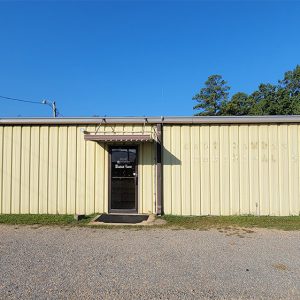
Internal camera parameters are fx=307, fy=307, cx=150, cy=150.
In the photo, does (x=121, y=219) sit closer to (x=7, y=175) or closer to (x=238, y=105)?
(x=7, y=175)

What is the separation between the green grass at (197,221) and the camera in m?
7.90

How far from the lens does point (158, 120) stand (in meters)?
9.52

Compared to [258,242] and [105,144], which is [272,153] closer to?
[258,242]

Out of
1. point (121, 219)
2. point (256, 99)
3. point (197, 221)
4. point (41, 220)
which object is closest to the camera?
point (197, 221)

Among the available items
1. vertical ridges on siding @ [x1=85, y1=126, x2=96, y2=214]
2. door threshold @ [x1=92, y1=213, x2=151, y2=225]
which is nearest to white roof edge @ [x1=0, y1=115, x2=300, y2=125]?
vertical ridges on siding @ [x1=85, y1=126, x2=96, y2=214]

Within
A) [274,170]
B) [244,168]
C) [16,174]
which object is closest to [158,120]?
[244,168]

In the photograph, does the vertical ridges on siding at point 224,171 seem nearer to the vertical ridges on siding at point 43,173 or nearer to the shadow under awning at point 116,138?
the shadow under awning at point 116,138

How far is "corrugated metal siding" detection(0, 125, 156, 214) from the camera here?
966 centimetres

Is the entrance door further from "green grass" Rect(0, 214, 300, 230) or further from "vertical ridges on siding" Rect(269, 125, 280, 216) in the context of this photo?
"vertical ridges on siding" Rect(269, 125, 280, 216)

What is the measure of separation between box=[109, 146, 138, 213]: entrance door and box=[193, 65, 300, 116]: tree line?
33706 millimetres

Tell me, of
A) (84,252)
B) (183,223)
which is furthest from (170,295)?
(183,223)

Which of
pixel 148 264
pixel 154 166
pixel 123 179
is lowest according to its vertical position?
pixel 148 264

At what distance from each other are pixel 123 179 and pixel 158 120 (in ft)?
7.09

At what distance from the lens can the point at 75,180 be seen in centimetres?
968
